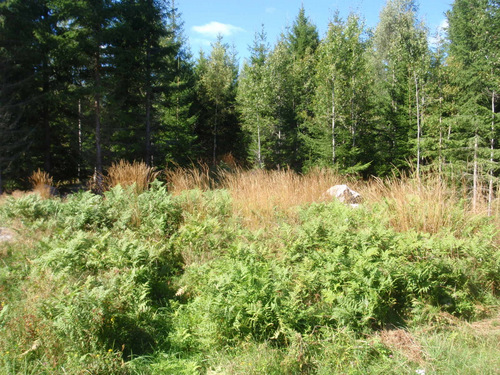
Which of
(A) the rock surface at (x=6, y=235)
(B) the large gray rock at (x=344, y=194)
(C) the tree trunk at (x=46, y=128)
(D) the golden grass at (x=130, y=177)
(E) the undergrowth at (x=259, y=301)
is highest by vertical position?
(C) the tree trunk at (x=46, y=128)

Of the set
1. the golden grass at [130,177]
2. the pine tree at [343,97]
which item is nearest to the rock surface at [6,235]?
the golden grass at [130,177]

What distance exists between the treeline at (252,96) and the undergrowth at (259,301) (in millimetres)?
7694

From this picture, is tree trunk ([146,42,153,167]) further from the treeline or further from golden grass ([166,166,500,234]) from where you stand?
golden grass ([166,166,500,234])

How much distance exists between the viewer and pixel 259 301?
2717 millimetres

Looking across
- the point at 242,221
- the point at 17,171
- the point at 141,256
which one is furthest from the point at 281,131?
the point at 141,256

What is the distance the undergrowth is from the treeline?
7694 mm

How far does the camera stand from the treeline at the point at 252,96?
13.7 m

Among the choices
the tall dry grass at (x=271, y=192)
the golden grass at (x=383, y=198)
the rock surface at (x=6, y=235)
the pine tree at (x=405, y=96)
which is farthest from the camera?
the pine tree at (x=405, y=96)

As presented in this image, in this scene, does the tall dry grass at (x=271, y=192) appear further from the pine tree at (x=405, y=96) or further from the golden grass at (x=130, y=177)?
the pine tree at (x=405, y=96)

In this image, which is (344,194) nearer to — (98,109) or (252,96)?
(98,109)

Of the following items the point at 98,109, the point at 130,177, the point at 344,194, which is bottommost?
the point at 344,194

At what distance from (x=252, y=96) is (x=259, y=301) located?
18.2 metres

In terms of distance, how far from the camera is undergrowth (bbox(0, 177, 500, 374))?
2.48 metres

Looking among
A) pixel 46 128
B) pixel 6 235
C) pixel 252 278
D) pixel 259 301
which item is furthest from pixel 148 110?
pixel 259 301
